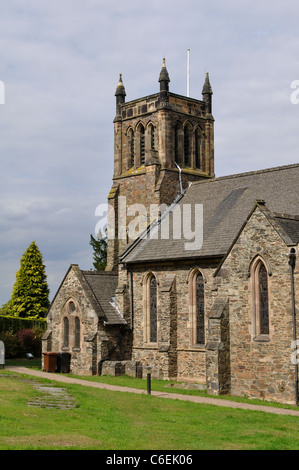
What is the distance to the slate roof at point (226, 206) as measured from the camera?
2975 cm

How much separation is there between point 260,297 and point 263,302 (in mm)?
231

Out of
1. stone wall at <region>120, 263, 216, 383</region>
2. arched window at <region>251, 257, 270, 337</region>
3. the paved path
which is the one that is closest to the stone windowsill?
arched window at <region>251, 257, 270, 337</region>

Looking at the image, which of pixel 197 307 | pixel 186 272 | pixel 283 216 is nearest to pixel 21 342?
pixel 186 272

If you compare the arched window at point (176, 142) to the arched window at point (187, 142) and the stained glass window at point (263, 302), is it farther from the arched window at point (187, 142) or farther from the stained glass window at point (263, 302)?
the stained glass window at point (263, 302)

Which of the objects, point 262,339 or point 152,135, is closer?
point 262,339

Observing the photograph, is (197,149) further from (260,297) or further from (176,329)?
(260,297)

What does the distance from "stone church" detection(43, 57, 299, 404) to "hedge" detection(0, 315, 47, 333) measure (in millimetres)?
12712

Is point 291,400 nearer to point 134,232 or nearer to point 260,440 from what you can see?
point 260,440

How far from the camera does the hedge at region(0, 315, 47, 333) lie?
4834cm

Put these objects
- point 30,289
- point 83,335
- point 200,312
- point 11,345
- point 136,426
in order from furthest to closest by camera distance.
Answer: point 30,289 < point 11,345 < point 83,335 < point 200,312 < point 136,426

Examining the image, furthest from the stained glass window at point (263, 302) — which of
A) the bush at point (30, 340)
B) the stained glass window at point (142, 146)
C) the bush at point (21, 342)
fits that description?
the bush at point (30, 340)

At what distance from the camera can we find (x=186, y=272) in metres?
30.7

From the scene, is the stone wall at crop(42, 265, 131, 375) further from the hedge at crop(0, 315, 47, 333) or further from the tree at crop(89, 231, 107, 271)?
the tree at crop(89, 231, 107, 271)

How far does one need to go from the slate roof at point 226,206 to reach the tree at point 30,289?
24.1m
